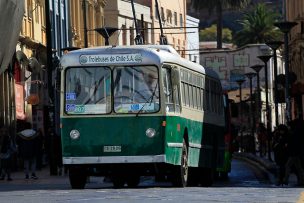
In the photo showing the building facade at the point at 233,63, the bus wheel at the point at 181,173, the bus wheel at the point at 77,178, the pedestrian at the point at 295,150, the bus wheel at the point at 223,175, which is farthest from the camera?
the building facade at the point at 233,63

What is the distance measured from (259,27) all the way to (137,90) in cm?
10342

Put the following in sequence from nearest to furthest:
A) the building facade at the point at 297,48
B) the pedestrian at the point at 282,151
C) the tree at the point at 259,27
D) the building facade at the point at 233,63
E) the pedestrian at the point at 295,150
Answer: the pedestrian at the point at 295,150, the pedestrian at the point at 282,151, the building facade at the point at 297,48, the building facade at the point at 233,63, the tree at the point at 259,27

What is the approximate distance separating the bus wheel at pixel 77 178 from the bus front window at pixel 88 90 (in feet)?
4.98

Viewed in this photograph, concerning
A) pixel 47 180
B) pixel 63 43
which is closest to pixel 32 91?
pixel 63 43

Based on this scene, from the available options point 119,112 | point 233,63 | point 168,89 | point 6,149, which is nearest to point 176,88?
point 168,89

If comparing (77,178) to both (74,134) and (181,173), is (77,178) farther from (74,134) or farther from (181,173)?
(181,173)

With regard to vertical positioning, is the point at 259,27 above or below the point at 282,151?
above

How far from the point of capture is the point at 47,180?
134 feet

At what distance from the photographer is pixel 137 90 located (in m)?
29.9

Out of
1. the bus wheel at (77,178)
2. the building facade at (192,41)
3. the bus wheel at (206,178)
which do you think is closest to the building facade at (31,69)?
the bus wheel at (206,178)

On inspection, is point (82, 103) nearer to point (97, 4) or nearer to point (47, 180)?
point (47, 180)

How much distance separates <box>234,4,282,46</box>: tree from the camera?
132 metres

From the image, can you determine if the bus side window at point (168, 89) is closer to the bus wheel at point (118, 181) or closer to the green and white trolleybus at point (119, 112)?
the green and white trolleybus at point (119, 112)

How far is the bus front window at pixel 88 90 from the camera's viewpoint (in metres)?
29.9
